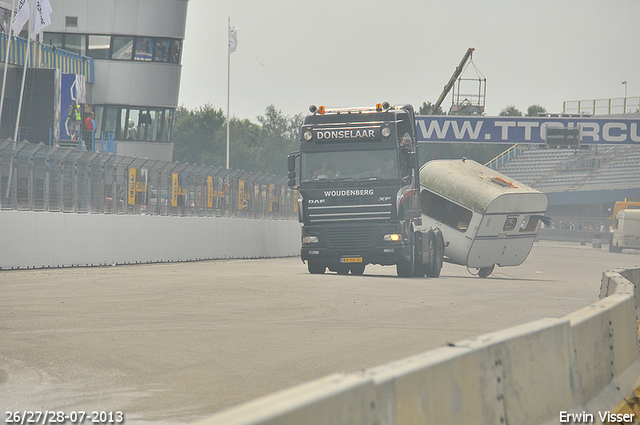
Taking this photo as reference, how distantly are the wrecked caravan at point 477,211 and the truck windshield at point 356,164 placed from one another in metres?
4.82

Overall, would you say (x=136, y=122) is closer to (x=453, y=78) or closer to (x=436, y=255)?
(x=436, y=255)

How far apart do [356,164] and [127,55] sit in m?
37.1

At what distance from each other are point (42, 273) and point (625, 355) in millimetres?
14599

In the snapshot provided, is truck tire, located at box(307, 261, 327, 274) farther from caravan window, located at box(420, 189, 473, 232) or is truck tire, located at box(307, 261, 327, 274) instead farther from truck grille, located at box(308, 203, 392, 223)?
caravan window, located at box(420, 189, 473, 232)

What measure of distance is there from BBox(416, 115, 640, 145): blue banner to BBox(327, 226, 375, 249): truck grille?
99.8 ft

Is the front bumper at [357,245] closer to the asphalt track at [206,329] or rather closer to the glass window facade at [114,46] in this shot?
the asphalt track at [206,329]

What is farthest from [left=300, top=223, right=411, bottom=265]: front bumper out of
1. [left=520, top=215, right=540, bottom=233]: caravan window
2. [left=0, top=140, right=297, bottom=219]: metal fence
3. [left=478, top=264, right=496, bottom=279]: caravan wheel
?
[left=478, top=264, right=496, bottom=279]: caravan wheel

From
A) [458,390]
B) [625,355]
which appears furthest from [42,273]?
[458,390]

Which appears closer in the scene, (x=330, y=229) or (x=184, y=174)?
(x=330, y=229)

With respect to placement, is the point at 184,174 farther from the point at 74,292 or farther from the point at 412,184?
the point at 74,292

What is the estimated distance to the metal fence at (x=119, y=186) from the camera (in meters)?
20.4

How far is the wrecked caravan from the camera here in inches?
945

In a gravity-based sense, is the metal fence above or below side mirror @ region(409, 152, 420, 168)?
below

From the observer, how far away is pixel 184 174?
92.4ft
